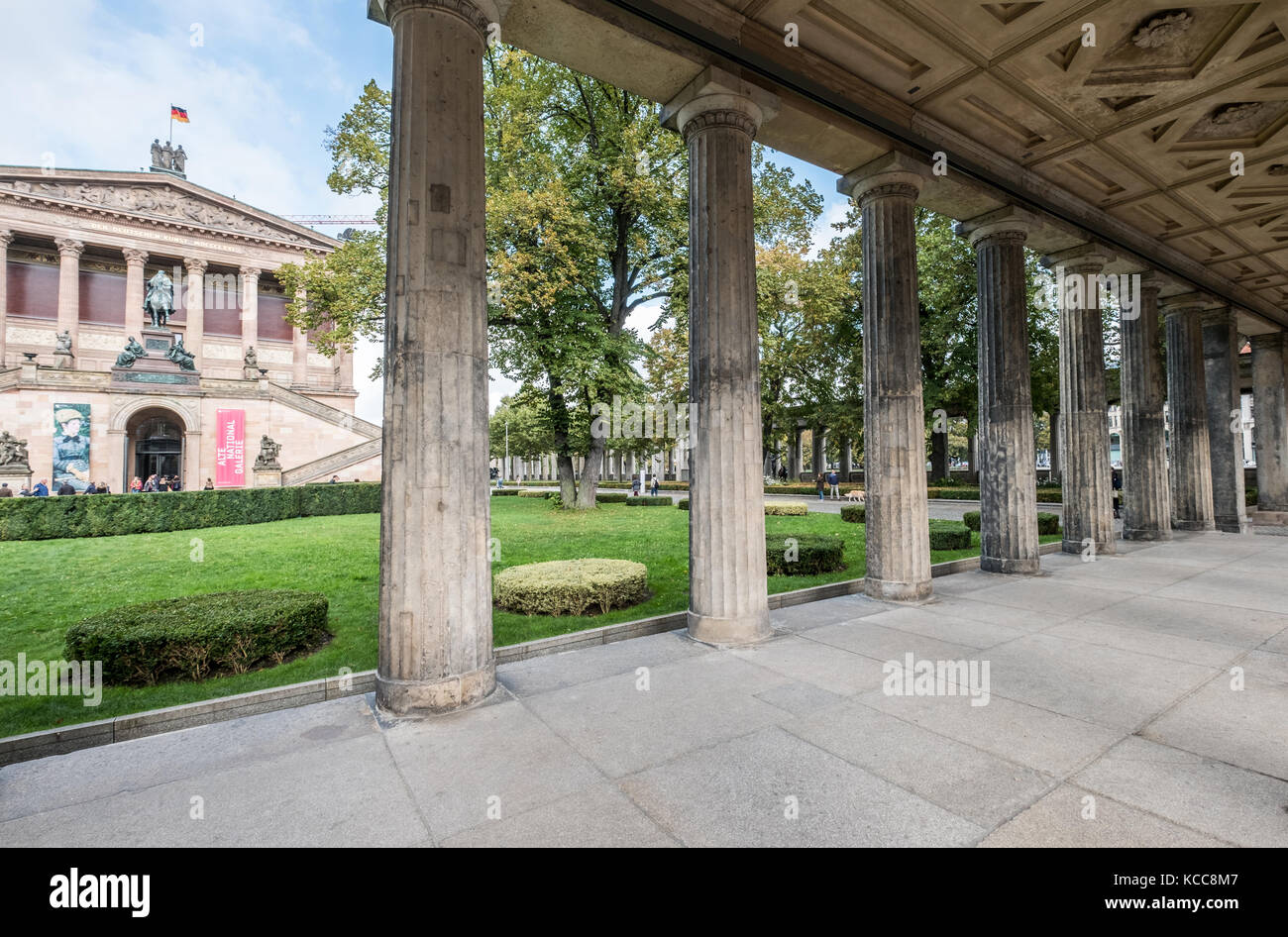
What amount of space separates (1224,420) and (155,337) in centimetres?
6418

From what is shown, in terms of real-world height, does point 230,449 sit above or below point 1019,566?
above

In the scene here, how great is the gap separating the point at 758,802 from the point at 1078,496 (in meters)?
13.2

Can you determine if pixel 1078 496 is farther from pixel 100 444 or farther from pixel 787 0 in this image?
pixel 100 444

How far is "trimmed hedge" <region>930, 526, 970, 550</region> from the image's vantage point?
14383mm

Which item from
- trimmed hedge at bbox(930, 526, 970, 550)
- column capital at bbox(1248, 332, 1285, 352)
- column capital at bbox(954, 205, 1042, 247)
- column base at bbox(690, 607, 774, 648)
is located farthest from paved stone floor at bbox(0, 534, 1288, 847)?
column capital at bbox(1248, 332, 1285, 352)

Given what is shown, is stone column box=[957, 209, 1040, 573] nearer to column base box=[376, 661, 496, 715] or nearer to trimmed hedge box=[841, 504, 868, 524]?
column base box=[376, 661, 496, 715]

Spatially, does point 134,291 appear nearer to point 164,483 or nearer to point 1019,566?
point 164,483

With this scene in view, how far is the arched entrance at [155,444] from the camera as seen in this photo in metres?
38.0

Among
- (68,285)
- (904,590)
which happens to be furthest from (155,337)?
(904,590)

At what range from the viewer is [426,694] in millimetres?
4762

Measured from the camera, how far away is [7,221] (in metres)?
41.3

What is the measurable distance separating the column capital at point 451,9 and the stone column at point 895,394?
5956mm

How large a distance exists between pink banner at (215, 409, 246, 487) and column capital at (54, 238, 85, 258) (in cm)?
2040

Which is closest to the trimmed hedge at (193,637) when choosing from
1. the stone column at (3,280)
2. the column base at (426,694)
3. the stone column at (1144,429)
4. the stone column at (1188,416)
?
the column base at (426,694)
